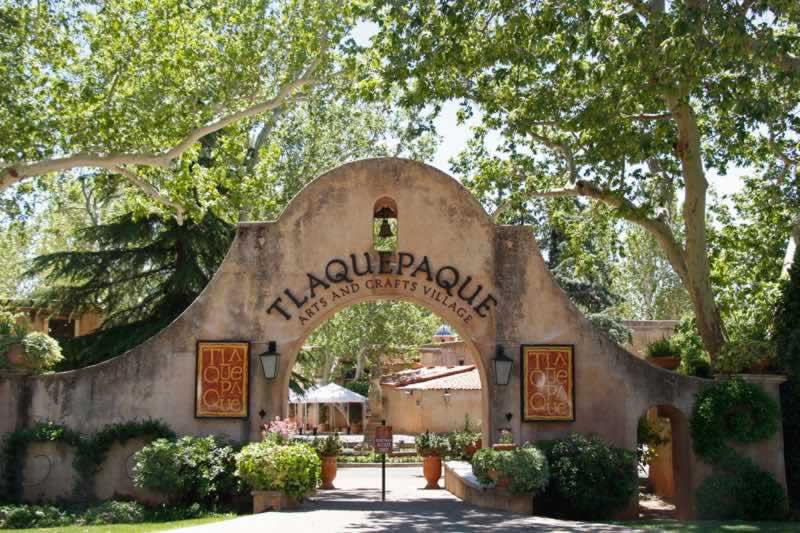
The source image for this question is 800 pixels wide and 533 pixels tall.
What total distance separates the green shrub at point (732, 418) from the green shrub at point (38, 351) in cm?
1272

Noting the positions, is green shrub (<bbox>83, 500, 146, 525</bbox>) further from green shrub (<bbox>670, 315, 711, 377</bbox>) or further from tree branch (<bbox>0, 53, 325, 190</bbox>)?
green shrub (<bbox>670, 315, 711, 377</bbox>)

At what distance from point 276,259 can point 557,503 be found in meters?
7.27

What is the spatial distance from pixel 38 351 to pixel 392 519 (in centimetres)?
776

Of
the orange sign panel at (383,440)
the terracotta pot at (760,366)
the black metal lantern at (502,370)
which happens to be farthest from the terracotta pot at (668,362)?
the orange sign panel at (383,440)

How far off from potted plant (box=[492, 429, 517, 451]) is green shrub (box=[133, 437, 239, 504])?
4817mm

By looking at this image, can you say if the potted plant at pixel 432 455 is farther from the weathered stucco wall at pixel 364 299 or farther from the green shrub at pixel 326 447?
the weathered stucco wall at pixel 364 299

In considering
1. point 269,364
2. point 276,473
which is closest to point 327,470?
point 269,364

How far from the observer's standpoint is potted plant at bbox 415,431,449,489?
2066 cm

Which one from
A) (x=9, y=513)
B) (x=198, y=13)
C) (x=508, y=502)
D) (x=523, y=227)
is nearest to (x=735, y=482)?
(x=508, y=502)

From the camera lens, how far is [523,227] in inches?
704

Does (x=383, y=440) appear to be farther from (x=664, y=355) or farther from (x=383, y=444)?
(x=664, y=355)

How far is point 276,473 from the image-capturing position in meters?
15.1

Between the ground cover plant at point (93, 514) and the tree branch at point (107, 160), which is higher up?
the tree branch at point (107, 160)

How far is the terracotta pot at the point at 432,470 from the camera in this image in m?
20.6
